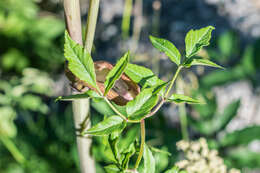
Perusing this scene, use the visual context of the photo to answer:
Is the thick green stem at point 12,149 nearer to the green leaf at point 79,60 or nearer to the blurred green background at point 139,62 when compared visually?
the blurred green background at point 139,62

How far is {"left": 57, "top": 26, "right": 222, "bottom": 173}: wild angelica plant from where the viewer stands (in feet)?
1.20

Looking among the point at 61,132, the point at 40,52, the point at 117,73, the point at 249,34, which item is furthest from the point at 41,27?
the point at 117,73

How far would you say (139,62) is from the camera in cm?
174

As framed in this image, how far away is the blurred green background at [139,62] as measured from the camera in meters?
1.12

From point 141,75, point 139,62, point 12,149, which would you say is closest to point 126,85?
point 141,75

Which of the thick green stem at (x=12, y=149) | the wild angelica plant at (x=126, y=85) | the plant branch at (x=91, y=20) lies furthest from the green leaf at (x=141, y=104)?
the thick green stem at (x=12, y=149)

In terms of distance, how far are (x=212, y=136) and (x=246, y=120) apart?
0.60 m

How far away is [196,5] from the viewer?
2.08 m

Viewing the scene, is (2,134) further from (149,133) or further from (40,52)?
(40,52)

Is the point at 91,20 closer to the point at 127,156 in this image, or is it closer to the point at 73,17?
the point at 73,17

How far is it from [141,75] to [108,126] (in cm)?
9

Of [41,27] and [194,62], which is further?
[41,27]

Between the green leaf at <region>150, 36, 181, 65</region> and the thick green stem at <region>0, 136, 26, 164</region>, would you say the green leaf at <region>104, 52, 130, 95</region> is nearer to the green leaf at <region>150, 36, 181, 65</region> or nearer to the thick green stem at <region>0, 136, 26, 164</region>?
the green leaf at <region>150, 36, 181, 65</region>

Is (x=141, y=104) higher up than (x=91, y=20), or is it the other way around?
(x=91, y=20)
